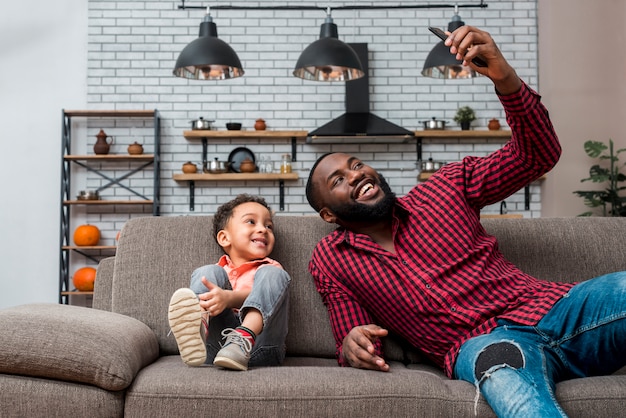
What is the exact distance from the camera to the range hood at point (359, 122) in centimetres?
584

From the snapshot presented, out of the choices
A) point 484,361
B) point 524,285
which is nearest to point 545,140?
point 524,285

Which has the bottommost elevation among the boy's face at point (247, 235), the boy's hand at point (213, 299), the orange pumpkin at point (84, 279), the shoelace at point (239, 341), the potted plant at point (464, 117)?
the orange pumpkin at point (84, 279)

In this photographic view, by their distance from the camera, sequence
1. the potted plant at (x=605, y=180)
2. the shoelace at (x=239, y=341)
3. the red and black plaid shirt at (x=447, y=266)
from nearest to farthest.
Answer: the shoelace at (x=239, y=341) < the red and black plaid shirt at (x=447, y=266) < the potted plant at (x=605, y=180)

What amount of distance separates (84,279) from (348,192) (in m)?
4.27

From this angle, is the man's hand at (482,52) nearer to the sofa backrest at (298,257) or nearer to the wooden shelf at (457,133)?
the sofa backrest at (298,257)

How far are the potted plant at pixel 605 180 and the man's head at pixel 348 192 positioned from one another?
3766mm

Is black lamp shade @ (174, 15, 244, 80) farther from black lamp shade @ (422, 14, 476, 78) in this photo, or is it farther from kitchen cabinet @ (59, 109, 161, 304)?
kitchen cabinet @ (59, 109, 161, 304)

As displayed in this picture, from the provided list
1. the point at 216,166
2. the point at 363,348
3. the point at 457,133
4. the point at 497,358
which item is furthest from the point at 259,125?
the point at 497,358

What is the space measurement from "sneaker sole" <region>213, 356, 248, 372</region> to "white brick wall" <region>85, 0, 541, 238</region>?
4.60 meters

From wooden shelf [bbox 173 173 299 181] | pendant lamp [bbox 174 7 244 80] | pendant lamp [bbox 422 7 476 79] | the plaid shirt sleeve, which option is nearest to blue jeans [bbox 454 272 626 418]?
the plaid shirt sleeve

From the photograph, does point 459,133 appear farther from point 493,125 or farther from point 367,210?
point 367,210

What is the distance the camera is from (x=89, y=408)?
162 centimetres

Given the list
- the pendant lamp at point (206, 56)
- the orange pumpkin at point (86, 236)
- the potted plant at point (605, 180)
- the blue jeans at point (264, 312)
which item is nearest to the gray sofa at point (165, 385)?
the blue jeans at point (264, 312)

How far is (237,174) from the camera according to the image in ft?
19.6
